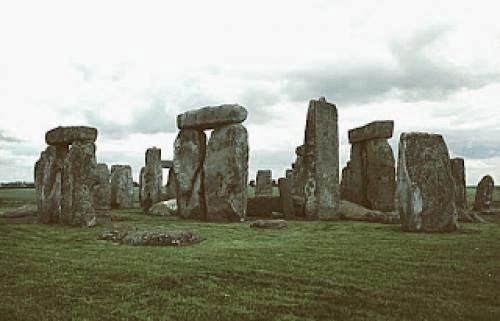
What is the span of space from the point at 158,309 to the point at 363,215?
9.90m

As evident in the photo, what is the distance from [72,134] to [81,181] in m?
1.20

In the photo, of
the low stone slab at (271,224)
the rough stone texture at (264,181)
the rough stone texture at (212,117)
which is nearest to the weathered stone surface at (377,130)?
the rough stone texture at (212,117)

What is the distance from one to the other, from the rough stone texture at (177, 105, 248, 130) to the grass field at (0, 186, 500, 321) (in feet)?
18.5

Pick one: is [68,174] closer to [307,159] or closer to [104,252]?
[104,252]

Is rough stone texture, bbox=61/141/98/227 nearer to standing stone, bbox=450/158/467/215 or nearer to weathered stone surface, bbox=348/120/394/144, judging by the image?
weathered stone surface, bbox=348/120/394/144

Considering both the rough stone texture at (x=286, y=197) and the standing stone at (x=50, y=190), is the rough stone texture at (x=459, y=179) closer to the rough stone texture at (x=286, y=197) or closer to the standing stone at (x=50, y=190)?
the rough stone texture at (x=286, y=197)

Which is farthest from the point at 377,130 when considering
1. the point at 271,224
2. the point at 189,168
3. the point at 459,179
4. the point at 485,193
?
the point at 271,224

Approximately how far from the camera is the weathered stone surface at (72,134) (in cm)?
1080

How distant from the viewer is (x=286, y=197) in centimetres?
1384

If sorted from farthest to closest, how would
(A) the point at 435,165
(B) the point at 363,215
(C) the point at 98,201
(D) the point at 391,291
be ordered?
1. (C) the point at 98,201
2. (B) the point at 363,215
3. (A) the point at 435,165
4. (D) the point at 391,291

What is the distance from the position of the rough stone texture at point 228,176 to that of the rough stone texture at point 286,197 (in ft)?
5.26

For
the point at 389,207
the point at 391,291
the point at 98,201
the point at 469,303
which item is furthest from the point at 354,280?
the point at 98,201

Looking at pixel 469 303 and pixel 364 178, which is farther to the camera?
pixel 364 178

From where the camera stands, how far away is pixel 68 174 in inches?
431
